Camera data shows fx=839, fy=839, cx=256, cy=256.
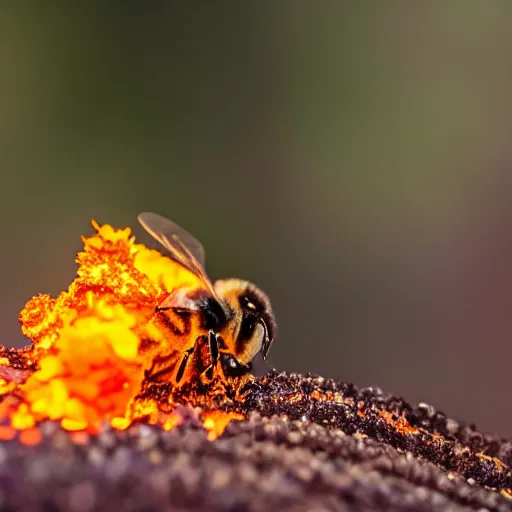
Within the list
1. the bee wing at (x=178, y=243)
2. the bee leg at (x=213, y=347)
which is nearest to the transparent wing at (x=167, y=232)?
the bee wing at (x=178, y=243)

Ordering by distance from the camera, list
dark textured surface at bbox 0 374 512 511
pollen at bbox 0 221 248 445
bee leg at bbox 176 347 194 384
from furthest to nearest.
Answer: bee leg at bbox 176 347 194 384
pollen at bbox 0 221 248 445
dark textured surface at bbox 0 374 512 511

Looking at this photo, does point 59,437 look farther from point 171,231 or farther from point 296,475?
point 171,231

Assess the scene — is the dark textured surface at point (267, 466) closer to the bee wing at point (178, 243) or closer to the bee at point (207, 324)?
the bee at point (207, 324)

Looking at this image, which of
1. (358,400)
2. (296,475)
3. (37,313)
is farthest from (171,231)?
(296,475)

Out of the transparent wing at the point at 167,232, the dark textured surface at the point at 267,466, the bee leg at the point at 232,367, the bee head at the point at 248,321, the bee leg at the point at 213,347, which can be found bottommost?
the dark textured surface at the point at 267,466

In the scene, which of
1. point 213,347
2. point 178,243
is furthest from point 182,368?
point 178,243

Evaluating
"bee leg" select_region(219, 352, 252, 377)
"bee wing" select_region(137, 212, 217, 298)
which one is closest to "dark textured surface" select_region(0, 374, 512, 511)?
"bee leg" select_region(219, 352, 252, 377)

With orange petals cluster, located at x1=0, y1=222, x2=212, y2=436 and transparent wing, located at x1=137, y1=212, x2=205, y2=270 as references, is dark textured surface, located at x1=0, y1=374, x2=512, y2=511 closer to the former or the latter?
orange petals cluster, located at x1=0, y1=222, x2=212, y2=436
